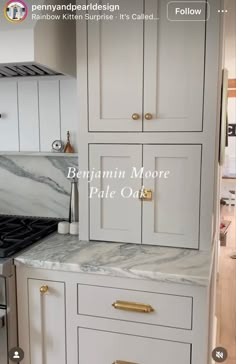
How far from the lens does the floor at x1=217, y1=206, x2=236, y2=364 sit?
2.43 metres

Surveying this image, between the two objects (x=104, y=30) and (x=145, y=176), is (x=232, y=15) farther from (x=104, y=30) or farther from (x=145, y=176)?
(x=145, y=176)

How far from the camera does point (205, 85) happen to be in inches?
60.6

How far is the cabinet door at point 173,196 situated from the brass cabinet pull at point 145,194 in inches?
0.7

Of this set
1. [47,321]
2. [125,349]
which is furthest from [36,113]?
[125,349]

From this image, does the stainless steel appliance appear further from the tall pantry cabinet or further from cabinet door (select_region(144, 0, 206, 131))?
cabinet door (select_region(144, 0, 206, 131))

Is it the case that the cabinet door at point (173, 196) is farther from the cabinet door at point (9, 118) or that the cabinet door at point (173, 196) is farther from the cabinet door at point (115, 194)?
the cabinet door at point (9, 118)

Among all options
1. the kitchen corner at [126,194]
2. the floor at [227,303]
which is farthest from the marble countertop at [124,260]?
the floor at [227,303]

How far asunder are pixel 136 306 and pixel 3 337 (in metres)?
0.57

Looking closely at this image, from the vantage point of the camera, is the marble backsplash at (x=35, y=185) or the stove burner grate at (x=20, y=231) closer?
the stove burner grate at (x=20, y=231)

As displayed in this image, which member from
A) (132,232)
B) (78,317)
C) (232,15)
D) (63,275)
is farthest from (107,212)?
(232,15)

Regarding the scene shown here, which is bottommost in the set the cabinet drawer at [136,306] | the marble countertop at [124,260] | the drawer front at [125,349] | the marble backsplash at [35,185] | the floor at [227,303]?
the floor at [227,303]

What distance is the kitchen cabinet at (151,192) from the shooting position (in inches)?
63.6

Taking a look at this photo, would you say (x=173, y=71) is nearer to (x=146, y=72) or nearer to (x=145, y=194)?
(x=146, y=72)

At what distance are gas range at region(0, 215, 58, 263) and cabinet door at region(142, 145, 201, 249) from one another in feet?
1.75
